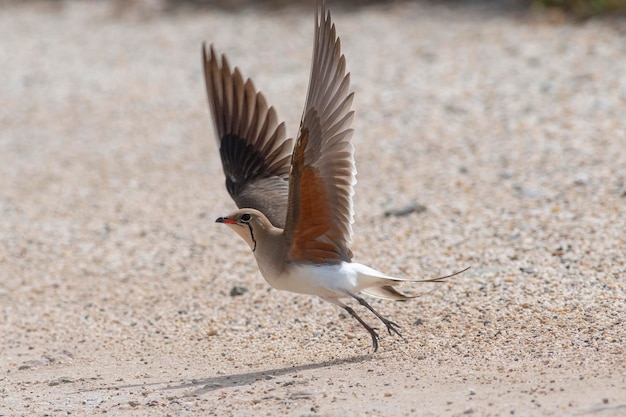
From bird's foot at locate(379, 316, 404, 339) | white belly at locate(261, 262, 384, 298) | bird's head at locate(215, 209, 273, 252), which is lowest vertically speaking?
bird's foot at locate(379, 316, 404, 339)

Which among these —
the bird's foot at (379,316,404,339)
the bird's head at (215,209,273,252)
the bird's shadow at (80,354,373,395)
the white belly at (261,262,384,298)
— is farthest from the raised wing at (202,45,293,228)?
the bird's shadow at (80,354,373,395)

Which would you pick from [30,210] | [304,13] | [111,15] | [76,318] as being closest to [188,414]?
[76,318]

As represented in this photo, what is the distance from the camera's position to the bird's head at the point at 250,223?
5.79 meters

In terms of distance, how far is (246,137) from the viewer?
22.2ft

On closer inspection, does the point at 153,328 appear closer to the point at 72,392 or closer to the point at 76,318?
the point at 76,318

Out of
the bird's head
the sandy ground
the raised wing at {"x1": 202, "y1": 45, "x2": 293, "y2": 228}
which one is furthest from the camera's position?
the raised wing at {"x1": 202, "y1": 45, "x2": 293, "y2": 228}

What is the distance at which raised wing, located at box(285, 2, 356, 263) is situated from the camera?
17.7 feet

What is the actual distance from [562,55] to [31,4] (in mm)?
11056

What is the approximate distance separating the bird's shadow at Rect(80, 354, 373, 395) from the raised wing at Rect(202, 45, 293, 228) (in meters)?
1.31

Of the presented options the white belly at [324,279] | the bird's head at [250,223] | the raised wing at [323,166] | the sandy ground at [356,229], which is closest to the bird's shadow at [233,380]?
the sandy ground at [356,229]

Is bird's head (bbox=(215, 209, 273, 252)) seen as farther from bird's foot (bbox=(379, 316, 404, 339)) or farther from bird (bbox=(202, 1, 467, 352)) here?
bird's foot (bbox=(379, 316, 404, 339))

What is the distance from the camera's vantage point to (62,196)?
10.2 meters

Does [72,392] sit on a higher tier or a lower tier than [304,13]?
lower

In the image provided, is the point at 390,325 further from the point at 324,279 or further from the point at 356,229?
the point at 356,229
